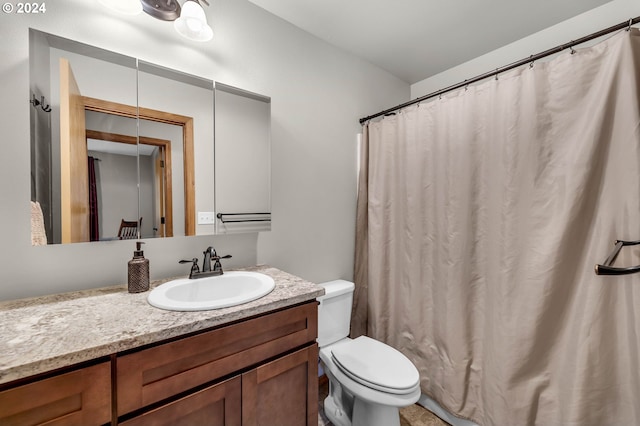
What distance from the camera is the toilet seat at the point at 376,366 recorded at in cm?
119

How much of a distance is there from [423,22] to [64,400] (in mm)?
2353

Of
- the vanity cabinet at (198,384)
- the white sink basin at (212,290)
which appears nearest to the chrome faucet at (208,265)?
the white sink basin at (212,290)

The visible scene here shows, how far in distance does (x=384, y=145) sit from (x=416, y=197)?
1.51 feet

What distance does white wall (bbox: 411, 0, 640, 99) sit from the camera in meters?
1.44

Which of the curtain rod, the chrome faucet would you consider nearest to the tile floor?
the chrome faucet

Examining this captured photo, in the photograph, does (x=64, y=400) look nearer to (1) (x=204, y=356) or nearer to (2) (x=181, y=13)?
(1) (x=204, y=356)

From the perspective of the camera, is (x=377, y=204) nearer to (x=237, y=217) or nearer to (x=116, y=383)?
(x=237, y=217)

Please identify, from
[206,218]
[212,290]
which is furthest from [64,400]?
[206,218]

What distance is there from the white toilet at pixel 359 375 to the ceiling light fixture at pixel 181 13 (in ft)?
5.17

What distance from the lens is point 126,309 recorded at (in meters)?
0.88

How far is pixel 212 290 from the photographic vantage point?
47.7 inches

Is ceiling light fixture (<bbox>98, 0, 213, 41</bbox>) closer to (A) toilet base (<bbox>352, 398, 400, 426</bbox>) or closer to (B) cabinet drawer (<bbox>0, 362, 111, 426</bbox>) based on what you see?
(B) cabinet drawer (<bbox>0, 362, 111, 426</bbox>)

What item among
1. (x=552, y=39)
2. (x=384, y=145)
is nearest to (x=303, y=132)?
(x=384, y=145)

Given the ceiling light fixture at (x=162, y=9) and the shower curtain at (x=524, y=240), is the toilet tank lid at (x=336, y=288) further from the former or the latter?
the ceiling light fixture at (x=162, y=9)
